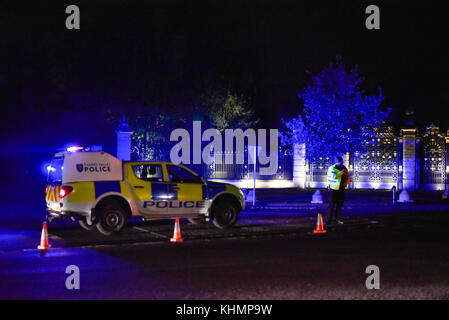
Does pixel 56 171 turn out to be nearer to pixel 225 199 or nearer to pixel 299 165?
pixel 225 199

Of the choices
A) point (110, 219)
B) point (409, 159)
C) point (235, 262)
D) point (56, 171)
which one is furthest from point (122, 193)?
point (409, 159)

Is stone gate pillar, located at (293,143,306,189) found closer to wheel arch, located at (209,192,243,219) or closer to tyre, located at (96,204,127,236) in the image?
wheel arch, located at (209,192,243,219)

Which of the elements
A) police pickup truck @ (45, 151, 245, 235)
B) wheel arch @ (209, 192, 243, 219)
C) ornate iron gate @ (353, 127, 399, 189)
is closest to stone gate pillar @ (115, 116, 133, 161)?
police pickup truck @ (45, 151, 245, 235)

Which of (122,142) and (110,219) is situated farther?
(122,142)

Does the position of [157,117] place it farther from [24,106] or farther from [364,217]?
[364,217]

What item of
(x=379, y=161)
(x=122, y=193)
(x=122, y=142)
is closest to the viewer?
(x=122, y=193)

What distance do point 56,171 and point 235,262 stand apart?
19.8 feet

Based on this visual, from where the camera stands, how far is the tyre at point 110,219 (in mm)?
14117

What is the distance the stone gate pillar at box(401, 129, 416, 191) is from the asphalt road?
48.1 feet

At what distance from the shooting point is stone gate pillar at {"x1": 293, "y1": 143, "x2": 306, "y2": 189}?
32500mm

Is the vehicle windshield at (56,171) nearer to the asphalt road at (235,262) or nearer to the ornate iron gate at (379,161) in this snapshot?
the asphalt road at (235,262)

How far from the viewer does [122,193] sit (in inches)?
558

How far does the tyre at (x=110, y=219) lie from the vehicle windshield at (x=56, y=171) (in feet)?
4.15
